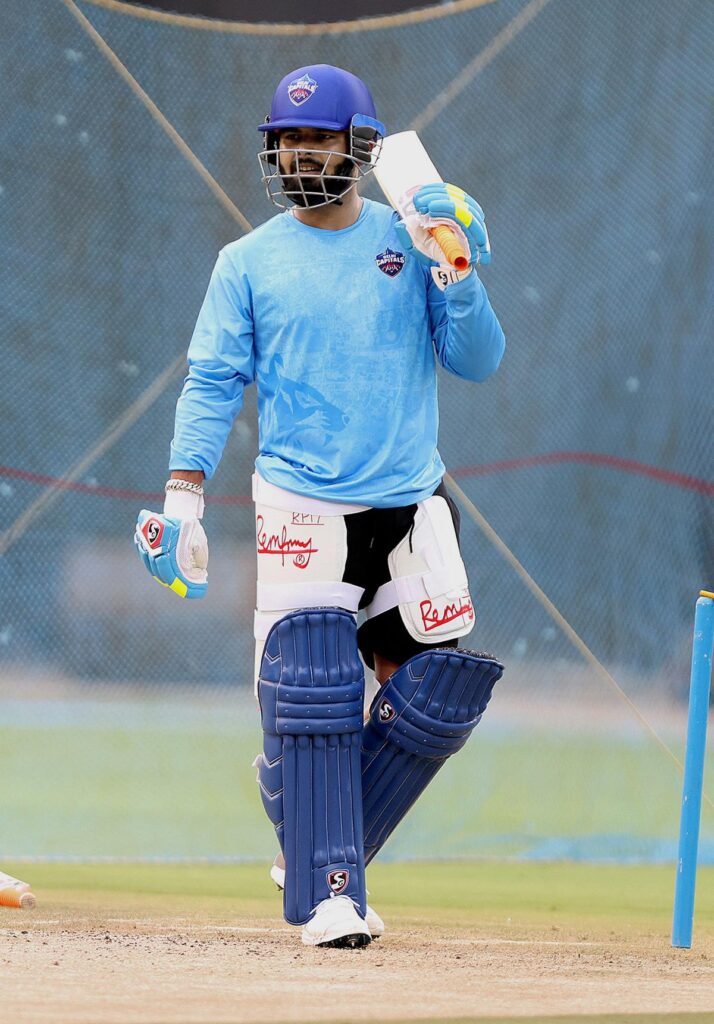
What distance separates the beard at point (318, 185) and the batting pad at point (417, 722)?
0.81m

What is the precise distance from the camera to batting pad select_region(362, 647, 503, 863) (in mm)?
2963

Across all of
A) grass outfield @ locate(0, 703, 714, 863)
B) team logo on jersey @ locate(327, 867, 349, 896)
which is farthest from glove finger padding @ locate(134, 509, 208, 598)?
grass outfield @ locate(0, 703, 714, 863)

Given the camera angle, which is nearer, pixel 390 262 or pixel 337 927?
pixel 337 927

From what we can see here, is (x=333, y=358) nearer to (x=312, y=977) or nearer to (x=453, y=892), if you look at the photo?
(x=312, y=977)


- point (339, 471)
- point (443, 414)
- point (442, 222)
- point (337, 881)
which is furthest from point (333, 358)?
point (443, 414)

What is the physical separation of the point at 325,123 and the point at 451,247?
33cm

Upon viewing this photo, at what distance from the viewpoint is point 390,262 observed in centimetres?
306

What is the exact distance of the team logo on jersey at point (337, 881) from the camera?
287 centimetres

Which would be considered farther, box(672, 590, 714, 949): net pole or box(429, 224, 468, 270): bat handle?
box(672, 590, 714, 949): net pole

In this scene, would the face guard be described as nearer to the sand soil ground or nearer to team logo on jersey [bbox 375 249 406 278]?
team logo on jersey [bbox 375 249 406 278]

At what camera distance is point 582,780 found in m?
4.59

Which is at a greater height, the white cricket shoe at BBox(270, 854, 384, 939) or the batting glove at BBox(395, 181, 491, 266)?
the batting glove at BBox(395, 181, 491, 266)

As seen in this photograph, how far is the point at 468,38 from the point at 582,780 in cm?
202

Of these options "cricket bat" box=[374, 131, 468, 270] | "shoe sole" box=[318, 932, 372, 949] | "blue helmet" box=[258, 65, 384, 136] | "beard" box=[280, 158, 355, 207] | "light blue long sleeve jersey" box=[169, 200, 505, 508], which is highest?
"blue helmet" box=[258, 65, 384, 136]
